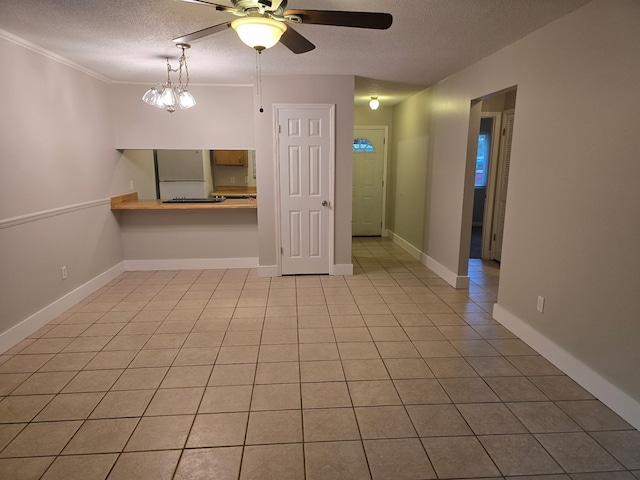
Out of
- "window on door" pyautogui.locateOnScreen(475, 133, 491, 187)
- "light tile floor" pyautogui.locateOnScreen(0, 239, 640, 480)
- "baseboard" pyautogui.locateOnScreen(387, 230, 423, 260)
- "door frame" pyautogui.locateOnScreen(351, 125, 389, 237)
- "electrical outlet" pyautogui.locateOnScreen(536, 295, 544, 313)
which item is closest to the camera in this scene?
"light tile floor" pyautogui.locateOnScreen(0, 239, 640, 480)

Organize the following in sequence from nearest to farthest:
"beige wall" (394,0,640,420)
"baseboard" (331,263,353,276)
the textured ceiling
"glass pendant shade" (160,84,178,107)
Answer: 1. "beige wall" (394,0,640,420)
2. the textured ceiling
3. "glass pendant shade" (160,84,178,107)
4. "baseboard" (331,263,353,276)

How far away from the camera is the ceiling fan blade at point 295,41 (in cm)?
218

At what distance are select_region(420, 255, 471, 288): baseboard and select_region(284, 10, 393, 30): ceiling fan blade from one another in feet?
10.2

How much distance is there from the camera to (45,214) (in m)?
3.44

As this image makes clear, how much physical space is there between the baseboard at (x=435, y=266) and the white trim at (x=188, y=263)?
232 cm

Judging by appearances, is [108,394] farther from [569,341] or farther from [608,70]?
[608,70]

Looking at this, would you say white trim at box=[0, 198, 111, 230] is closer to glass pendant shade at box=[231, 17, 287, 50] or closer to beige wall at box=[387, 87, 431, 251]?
glass pendant shade at box=[231, 17, 287, 50]

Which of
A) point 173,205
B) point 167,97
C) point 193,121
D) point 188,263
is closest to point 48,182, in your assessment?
point 167,97

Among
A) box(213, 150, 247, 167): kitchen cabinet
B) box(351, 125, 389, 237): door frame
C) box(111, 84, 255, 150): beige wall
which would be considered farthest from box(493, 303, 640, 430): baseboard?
box(351, 125, 389, 237): door frame

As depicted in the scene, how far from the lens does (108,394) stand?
2408mm

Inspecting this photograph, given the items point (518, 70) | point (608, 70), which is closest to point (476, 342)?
point (608, 70)

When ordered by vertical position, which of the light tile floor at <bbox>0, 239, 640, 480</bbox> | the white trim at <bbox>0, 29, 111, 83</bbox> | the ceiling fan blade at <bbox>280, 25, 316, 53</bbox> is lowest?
the light tile floor at <bbox>0, 239, 640, 480</bbox>

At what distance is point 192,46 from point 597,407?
3809 millimetres

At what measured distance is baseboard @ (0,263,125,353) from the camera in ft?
9.91
